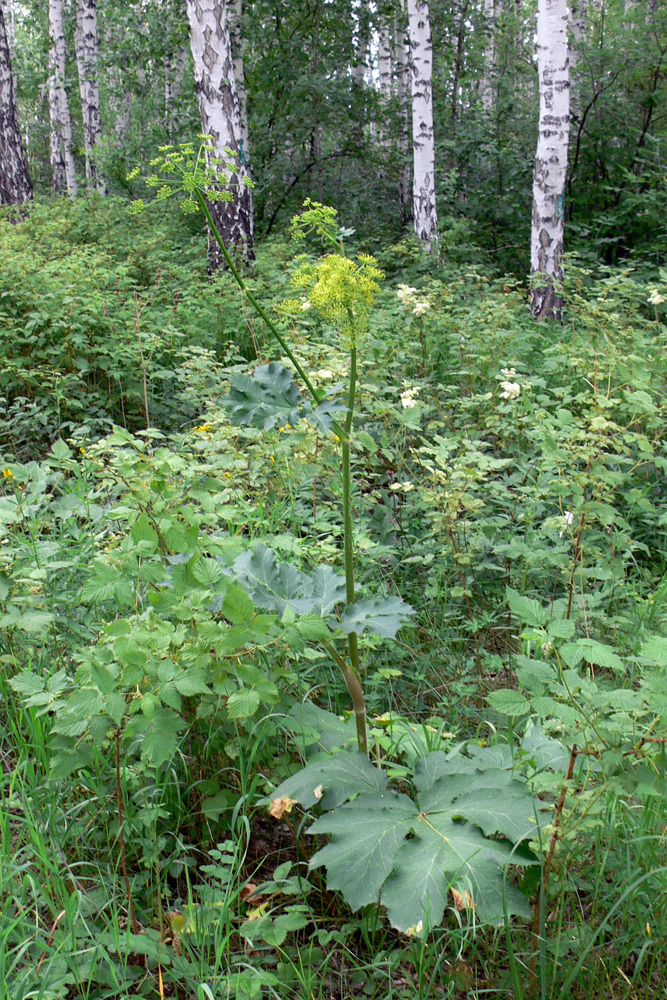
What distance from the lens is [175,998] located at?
1.34 metres

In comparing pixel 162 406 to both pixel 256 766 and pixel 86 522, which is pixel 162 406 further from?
pixel 256 766

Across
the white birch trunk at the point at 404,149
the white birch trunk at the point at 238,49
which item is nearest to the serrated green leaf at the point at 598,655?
the white birch trunk at the point at 238,49

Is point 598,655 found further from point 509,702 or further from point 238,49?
point 238,49

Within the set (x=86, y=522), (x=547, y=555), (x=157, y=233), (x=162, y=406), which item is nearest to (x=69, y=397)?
(x=162, y=406)

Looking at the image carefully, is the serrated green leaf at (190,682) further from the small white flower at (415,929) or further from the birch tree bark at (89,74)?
the birch tree bark at (89,74)

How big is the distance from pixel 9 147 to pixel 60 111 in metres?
8.48

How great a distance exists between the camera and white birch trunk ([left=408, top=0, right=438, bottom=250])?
903 centimetres

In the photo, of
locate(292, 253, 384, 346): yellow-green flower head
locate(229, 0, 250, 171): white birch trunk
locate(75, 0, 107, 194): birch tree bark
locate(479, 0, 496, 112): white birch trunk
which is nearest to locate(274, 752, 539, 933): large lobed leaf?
locate(292, 253, 384, 346): yellow-green flower head

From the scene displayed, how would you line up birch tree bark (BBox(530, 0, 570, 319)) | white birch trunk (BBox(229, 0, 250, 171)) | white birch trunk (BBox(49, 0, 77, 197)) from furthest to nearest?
white birch trunk (BBox(49, 0, 77, 197)) < white birch trunk (BBox(229, 0, 250, 171)) < birch tree bark (BBox(530, 0, 570, 319))

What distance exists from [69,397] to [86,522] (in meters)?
2.01

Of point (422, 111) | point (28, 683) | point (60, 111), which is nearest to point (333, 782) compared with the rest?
point (28, 683)

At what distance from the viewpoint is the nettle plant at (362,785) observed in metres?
1.21

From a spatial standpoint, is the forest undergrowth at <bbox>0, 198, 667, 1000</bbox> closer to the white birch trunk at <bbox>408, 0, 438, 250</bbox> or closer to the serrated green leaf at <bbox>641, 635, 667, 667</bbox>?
the serrated green leaf at <bbox>641, 635, 667, 667</bbox>

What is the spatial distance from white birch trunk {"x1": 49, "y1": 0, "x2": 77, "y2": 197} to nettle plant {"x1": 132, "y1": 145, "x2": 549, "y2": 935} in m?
18.0
